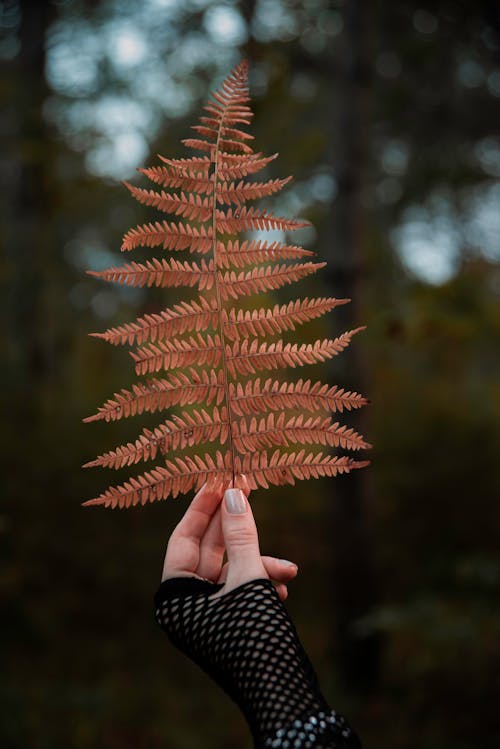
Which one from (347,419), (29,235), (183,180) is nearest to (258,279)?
(183,180)

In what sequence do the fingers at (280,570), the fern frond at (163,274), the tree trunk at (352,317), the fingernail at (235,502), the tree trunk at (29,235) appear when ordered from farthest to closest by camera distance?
the tree trunk at (29,235) < the tree trunk at (352,317) < the fingers at (280,570) < the fingernail at (235,502) < the fern frond at (163,274)

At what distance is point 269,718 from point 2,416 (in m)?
8.48

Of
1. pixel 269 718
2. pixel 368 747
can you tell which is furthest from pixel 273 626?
pixel 368 747

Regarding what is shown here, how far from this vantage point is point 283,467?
1.39 meters

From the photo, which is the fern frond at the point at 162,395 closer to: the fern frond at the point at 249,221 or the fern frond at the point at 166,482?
the fern frond at the point at 166,482

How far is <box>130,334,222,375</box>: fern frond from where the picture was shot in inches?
52.5

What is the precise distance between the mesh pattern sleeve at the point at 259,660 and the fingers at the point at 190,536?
0.08 metres

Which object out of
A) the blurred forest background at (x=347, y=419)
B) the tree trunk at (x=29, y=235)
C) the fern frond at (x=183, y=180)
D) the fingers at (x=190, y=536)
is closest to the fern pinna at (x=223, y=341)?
the fern frond at (x=183, y=180)

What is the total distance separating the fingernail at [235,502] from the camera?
139cm

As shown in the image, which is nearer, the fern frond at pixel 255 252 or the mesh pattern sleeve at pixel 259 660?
the mesh pattern sleeve at pixel 259 660

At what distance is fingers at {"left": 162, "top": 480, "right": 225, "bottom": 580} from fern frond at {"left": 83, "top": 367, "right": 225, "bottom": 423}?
0.77ft

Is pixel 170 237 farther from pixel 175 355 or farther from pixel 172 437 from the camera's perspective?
pixel 172 437

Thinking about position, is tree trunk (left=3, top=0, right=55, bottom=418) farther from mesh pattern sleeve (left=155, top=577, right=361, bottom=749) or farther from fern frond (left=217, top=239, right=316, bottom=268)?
mesh pattern sleeve (left=155, top=577, right=361, bottom=749)

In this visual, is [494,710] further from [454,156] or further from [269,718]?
[454,156]
